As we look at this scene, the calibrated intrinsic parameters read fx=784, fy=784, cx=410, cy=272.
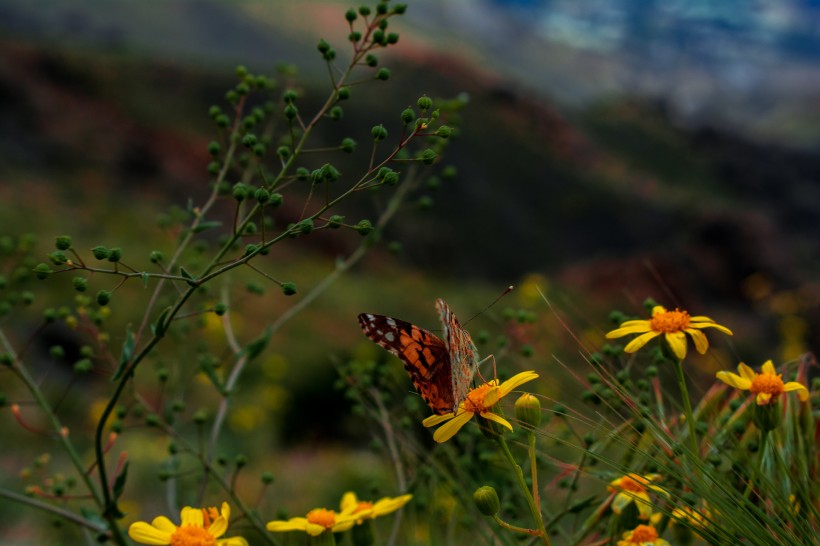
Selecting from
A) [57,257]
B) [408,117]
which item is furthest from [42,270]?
[408,117]

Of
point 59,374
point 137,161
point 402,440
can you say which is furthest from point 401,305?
point 137,161

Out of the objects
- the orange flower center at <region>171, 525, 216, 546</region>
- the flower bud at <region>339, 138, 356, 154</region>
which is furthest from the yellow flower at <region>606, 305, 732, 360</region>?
Result: the orange flower center at <region>171, 525, 216, 546</region>

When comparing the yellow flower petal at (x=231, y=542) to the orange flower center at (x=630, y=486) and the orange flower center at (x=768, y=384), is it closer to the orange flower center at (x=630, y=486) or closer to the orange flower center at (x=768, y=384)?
the orange flower center at (x=630, y=486)

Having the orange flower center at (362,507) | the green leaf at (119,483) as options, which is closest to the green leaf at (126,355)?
the green leaf at (119,483)

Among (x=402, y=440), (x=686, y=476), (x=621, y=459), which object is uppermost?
(x=686, y=476)

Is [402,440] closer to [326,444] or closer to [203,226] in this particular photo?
[203,226]

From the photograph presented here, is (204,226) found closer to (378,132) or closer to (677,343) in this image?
(378,132)

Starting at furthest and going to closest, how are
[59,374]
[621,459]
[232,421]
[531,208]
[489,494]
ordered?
[531,208]
[59,374]
[232,421]
[621,459]
[489,494]

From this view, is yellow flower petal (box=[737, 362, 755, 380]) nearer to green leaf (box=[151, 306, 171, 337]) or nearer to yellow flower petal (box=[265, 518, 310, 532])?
yellow flower petal (box=[265, 518, 310, 532])
